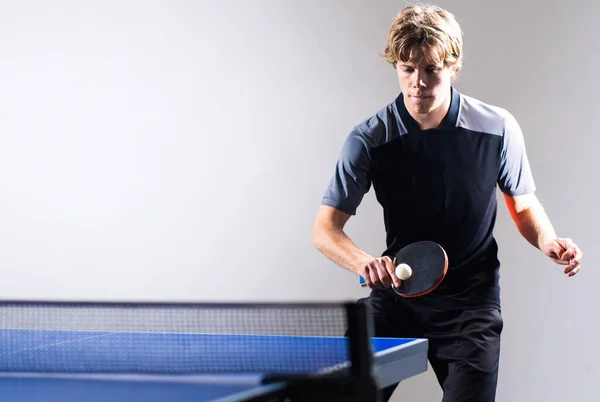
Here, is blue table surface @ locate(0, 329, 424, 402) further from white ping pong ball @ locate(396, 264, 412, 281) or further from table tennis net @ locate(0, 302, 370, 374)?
white ping pong ball @ locate(396, 264, 412, 281)

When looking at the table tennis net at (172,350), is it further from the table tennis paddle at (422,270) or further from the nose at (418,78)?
the nose at (418,78)

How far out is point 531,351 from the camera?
385 centimetres

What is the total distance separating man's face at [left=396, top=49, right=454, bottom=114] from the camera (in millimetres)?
2510

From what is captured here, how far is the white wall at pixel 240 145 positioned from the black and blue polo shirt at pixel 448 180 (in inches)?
47.3

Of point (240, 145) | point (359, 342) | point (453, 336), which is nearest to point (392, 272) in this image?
point (453, 336)

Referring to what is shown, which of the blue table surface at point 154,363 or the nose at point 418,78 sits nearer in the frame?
the blue table surface at point 154,363

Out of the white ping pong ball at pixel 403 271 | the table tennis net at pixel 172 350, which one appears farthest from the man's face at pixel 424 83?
the table tennis net at pixel 172 350

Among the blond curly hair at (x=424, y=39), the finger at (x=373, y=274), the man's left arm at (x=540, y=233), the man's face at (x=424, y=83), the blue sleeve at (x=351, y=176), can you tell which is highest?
the blond curly hair at (x=424, y=39)

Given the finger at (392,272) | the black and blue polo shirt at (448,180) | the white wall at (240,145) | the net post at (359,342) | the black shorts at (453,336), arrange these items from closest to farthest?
the net post at (359,342) < the finger at (392,272) < the black shorts at (453,336) < the black and blue polo shirt at (448,180) < the white wall at (240,145)

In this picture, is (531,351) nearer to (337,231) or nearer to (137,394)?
(337,231)

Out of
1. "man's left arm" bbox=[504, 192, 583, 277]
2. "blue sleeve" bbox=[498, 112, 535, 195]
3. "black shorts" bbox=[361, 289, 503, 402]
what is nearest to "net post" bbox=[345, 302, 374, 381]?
"black shorts" bbox=[361, 289, 503, 402]

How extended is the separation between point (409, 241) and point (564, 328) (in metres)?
1.51

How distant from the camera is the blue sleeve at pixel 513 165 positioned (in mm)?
2646

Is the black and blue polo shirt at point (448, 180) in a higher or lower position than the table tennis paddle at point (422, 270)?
higher
